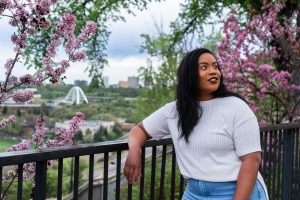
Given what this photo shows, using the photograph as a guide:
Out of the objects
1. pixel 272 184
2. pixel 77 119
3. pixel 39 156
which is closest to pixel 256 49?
pixel 272 184

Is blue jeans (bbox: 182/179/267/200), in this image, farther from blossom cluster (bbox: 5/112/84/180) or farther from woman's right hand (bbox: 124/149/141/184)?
blossom cluster (bbox: 5/112/84/180)

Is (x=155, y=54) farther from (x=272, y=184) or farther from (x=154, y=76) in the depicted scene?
(x=272, y=184)

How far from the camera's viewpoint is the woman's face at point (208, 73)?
91.3 inches

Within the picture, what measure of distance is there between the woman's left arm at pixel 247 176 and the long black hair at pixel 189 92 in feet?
1.01

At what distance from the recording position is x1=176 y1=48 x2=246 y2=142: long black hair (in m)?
2.34

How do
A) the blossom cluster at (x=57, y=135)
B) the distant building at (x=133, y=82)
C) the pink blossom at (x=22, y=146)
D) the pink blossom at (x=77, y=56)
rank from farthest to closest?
the distant building at (x=133, y=82)
the pink blossom at (x=77, y=56)
the blossom cluster at (x=57, y=135)
the pink blossom at (x=22, y=146)

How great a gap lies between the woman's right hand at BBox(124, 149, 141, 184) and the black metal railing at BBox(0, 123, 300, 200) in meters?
0.09

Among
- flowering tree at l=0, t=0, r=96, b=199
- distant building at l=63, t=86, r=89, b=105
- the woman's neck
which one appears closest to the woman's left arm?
the woman's neck

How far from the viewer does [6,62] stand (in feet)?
9.80

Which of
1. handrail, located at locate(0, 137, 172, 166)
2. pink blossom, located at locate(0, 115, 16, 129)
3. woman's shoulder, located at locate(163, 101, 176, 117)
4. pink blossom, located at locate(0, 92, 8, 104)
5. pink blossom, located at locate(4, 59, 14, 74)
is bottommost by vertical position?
handrail, located at locate(0, 137, 172, 166)

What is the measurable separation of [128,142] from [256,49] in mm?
7084

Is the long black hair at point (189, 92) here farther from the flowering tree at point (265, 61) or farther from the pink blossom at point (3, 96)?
the flowering tree at point (265, 61)

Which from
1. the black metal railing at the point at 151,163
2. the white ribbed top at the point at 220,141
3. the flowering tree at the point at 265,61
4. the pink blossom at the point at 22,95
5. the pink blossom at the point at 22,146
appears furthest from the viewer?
the flowering tree at the point at 265,61

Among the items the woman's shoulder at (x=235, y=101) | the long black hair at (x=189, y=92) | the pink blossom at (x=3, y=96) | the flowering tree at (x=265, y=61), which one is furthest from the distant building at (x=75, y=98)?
the woman's shoulder at (x=235, y=101)
